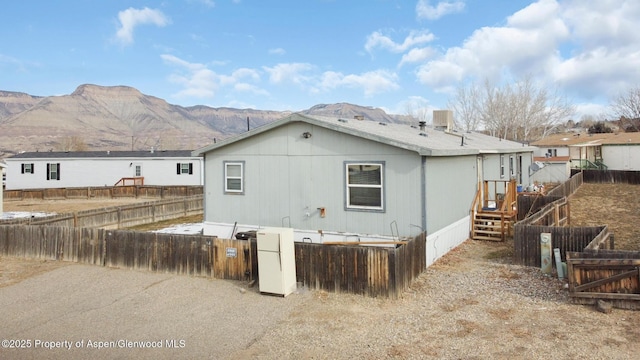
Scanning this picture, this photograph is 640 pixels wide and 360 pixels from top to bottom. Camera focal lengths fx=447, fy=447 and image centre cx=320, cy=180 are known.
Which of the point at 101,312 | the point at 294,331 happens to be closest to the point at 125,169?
the point at 101,312

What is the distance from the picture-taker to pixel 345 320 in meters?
8.66

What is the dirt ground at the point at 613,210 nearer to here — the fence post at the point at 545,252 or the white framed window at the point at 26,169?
the fence post at the point at 545,252

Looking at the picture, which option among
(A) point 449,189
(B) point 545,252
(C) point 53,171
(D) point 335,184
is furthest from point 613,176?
(C) point 53,171

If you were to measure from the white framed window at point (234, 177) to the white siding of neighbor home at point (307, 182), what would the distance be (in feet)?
0.49

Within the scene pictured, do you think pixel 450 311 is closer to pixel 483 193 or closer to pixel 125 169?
pixel 483 193

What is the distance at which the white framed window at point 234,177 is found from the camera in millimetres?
15247

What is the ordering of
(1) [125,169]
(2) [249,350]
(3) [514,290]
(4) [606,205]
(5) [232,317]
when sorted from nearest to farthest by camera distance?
(2) [249,350], (5) [232,317], (3) [514,290], (4) [606,205], (1) [125,169]

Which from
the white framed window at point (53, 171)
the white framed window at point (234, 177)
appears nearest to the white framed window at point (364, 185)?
the white framed window at point (234, 177)

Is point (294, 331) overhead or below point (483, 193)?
below

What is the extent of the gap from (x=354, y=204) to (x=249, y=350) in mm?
6587

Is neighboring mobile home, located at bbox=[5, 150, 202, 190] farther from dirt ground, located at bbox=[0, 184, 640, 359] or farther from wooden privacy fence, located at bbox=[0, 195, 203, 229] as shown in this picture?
dirt ground, located at bbox=[0, 184, 640, 359]

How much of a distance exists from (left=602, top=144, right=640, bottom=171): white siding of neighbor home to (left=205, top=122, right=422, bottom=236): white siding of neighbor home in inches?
1446

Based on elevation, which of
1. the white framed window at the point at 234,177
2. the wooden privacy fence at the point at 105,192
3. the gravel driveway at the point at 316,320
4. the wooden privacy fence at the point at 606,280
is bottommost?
Result: the gravel driveway at the point at 316,320

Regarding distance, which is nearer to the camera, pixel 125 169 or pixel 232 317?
pixel 232 317
